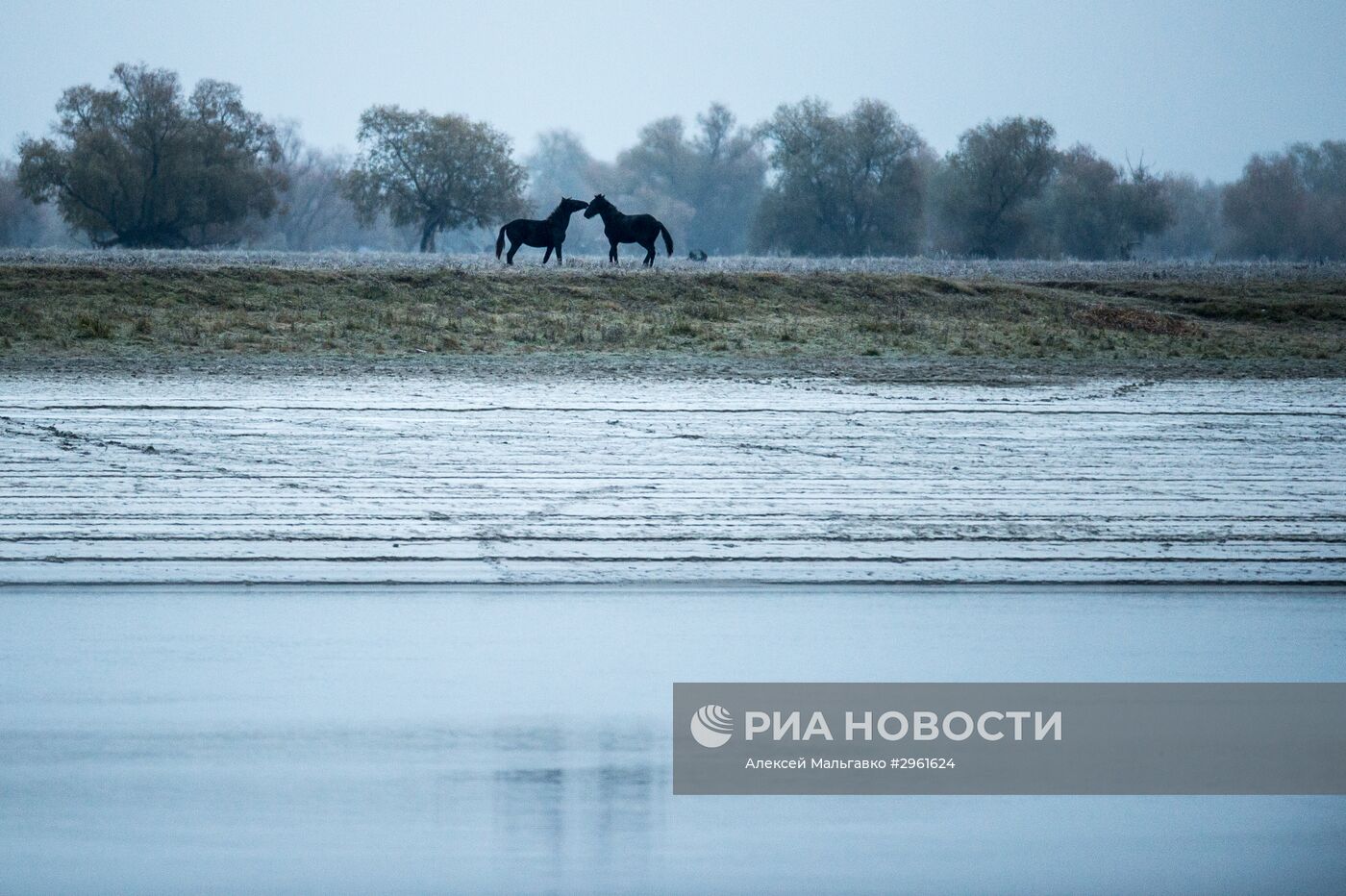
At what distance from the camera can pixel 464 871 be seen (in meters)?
4.14

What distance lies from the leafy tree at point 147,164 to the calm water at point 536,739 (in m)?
51.9

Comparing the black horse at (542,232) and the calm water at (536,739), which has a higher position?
the black horse at (542,232)

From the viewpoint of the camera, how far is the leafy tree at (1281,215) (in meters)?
81.6

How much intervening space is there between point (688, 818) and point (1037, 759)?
125cm

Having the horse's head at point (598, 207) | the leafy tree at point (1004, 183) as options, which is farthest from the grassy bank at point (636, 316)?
the leafy tree at point (1004, 183)

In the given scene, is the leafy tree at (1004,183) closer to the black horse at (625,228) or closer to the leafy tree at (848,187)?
the leafy tree at (848,187)

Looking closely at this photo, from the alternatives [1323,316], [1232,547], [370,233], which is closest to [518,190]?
[1323,316]

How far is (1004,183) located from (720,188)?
44783 millimetres

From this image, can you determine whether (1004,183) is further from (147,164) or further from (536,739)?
(536,739)

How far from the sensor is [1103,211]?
244 feet

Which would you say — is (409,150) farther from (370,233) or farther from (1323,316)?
(370,233)

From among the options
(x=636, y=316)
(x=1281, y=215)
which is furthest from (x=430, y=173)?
(x=1281, y=215)

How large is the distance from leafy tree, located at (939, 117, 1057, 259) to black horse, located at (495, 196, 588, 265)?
145ft

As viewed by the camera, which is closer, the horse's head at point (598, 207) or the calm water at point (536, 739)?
the calm water at point (536, 739)
